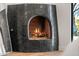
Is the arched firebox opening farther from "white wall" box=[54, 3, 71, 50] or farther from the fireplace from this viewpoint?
"white wall" box=[54, 3, 71, 50]

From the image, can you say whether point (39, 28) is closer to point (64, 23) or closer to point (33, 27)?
point (33, 27)

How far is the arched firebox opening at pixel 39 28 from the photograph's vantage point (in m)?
1.98

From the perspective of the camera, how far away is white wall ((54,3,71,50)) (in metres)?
1.95

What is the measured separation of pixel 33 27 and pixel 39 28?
6 cm

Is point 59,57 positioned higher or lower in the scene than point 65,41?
lower

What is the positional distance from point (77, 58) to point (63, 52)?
0.47ft

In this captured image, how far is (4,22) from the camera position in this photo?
77.2 inches

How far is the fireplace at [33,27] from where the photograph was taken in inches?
77.1

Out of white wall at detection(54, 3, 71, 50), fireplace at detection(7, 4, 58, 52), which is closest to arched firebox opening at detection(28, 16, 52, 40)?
fireplace at detection(7, 4, 58, 52)

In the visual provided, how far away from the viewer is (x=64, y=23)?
76.9 inches

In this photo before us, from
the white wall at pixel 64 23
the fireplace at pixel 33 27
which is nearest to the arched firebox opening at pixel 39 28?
the fireplace at pixel 33 27

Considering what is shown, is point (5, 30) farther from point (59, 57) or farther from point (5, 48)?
point (59, 57)

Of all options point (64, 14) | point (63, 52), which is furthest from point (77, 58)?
point (64, 14)

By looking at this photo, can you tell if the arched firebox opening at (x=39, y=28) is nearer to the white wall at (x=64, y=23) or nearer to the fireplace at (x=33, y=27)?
the fireplace at (x=33, y=27)
